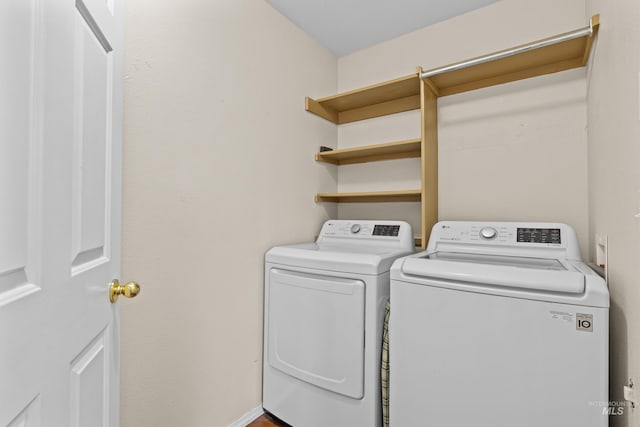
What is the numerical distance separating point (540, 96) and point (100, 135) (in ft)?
6.92

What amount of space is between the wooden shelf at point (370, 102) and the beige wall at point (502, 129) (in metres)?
0.09

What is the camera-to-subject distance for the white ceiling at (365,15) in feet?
6.00

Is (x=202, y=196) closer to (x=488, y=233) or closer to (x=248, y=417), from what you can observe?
(x=248, y=417)

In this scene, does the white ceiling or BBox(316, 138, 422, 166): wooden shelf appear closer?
the white ceiling

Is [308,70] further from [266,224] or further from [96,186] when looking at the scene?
[96,186]

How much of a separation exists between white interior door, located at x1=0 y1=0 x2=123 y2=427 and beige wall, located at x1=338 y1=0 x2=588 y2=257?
6.03 ft

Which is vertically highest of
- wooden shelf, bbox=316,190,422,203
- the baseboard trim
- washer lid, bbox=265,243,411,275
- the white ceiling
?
the white ceiling

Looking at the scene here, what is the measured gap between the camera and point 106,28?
0.76 meters

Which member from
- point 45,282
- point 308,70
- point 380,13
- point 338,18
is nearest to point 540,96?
point 380,13

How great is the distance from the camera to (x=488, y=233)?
1.57 metres

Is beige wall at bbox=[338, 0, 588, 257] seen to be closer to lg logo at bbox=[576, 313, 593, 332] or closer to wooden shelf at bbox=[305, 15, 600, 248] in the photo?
wooden shelf at bbox=[305, 15, 600, 248]
